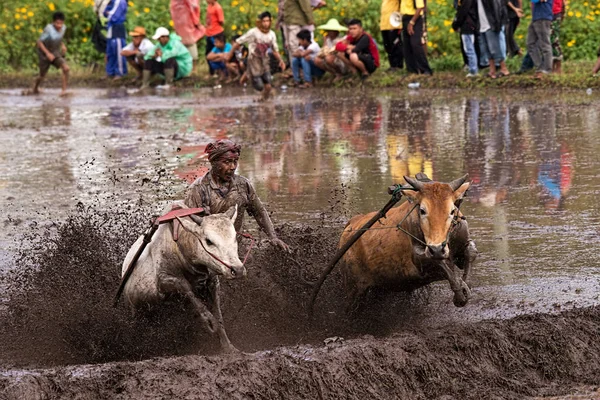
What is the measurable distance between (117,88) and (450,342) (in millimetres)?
21509

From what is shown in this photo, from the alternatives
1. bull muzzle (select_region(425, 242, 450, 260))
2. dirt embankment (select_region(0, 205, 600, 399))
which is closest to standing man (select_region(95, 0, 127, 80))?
dirt embankment (select_region(0, 205, 600, 399))

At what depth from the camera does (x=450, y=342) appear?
24.0 feet

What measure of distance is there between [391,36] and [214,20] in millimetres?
5175

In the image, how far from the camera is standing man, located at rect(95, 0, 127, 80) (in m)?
27.4

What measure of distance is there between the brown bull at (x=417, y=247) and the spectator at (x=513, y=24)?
531 inches

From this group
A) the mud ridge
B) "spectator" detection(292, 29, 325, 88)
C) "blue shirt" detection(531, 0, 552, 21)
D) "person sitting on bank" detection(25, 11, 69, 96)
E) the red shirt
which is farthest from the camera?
the red shirt

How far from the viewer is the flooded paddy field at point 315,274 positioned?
6859 millimetres

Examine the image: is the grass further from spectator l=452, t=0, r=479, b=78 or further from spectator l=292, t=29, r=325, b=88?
spectator l=292, t=29, r=325, b=88

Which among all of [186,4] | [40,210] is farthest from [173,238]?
[186,4]

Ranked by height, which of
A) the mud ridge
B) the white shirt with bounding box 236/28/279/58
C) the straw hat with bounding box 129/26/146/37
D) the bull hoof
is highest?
the straw hat with bounding box 129/26/146/37

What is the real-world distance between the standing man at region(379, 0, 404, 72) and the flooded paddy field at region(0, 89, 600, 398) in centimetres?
488

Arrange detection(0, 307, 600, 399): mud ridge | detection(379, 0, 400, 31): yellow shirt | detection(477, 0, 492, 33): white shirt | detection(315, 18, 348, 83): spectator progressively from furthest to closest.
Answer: detection(315, 18, 348, 83): spectator < detection(379, 0, 400, 31): yellow shirt < detection(477, 0, 492, 33): white shirt < detection(0, 307, 600, 399): mud ridge

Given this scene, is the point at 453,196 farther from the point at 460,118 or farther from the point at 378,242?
the point at 460,118

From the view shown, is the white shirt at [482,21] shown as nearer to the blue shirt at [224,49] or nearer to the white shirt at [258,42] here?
the white shirt at [258,42]
